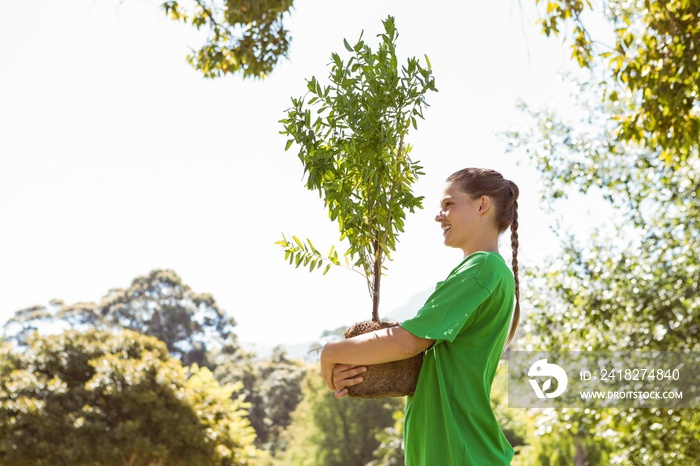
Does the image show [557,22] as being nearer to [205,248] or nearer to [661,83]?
[661,83]

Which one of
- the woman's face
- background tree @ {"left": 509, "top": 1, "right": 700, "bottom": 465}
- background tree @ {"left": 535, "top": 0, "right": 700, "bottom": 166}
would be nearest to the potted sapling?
the woman's face

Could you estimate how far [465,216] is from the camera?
1628mm

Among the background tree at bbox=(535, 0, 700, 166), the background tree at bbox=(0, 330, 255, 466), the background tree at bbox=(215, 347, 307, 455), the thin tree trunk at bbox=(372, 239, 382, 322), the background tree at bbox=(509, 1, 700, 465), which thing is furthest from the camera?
the background tree at bbox=(215, 347, 307, 455)

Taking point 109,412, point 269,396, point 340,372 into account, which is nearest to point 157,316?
point 269,396

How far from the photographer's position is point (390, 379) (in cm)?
155

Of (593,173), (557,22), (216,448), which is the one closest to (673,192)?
(593,173)

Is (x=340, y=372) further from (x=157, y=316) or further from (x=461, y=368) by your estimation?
(x=157, y=316)

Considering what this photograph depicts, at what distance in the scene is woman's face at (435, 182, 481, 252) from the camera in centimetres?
163

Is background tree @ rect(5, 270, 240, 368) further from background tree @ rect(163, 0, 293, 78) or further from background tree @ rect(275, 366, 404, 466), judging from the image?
background tree @ rect(163, 0, 293, 78)

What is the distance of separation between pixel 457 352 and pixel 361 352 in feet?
0.60

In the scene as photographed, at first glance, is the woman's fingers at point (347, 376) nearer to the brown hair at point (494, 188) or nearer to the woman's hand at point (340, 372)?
the woman's hand at point (340, 372)

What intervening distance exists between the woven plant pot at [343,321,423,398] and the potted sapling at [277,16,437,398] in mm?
226

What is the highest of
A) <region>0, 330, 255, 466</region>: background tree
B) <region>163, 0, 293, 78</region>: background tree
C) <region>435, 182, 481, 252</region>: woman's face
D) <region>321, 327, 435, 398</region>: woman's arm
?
<region>163, 0, 293, 78</region>: background tree

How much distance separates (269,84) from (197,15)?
2.65 feet
